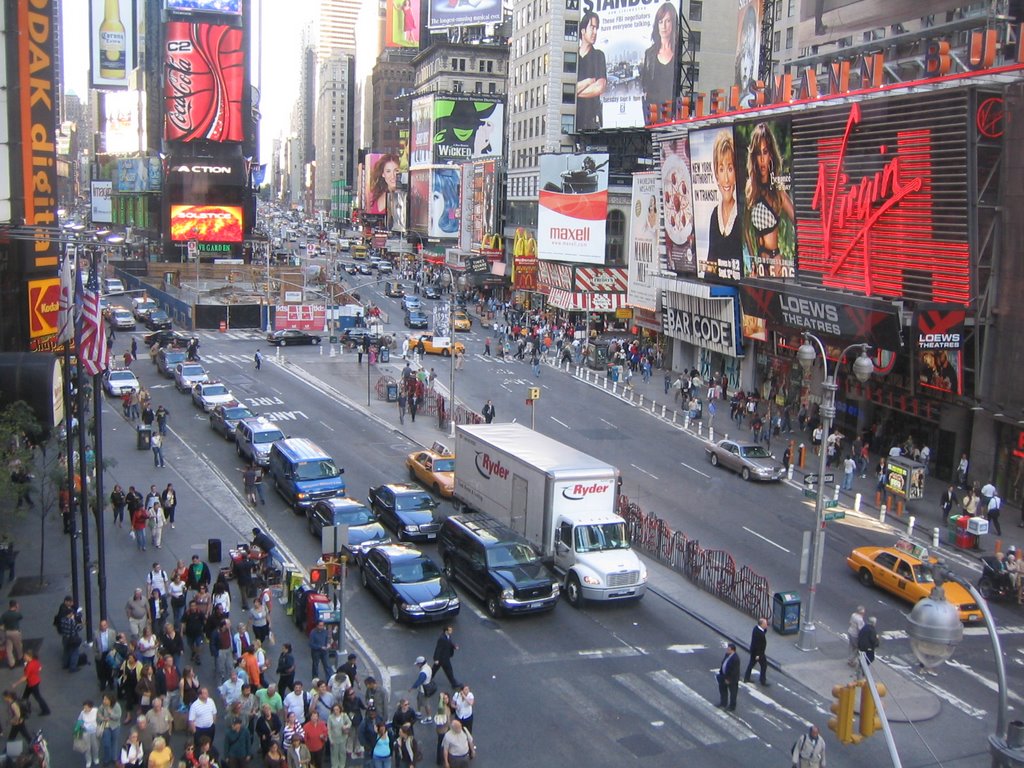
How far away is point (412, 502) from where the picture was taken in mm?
28859

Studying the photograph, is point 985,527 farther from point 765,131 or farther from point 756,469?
point 765,131

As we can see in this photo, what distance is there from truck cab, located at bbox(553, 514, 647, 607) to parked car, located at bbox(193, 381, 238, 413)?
23163 mm

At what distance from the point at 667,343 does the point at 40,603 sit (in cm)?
4428

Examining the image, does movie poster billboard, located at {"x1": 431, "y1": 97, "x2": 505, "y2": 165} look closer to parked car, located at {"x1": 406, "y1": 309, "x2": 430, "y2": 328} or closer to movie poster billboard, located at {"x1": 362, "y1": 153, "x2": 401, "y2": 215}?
movie poster billboard, located at {"x1": 362, "y1": 153, "x2": 401, "y2": 215}

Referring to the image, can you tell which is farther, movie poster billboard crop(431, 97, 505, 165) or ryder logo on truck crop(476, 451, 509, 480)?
movie poster billboard crop(431, 97, 505, 165)

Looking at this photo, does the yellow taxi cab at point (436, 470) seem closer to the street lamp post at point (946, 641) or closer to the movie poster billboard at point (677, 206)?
the street lamp post at point (946, 641)

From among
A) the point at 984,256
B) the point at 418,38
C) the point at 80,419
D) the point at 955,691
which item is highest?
the point at 418,38

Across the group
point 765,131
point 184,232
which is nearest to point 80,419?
point 765,131

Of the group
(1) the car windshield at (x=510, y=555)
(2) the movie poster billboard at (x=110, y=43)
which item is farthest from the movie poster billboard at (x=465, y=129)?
(1) the car windshield at (x=510, y=555)

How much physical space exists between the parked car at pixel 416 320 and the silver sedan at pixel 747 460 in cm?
4145

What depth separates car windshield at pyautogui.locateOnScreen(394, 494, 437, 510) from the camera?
28719mm

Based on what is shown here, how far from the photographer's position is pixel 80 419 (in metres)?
19.4

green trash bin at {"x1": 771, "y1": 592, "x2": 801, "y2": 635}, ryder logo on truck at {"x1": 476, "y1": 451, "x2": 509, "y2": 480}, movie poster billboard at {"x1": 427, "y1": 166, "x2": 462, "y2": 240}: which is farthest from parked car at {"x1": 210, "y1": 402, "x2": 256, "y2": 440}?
movie poster billboard at {"x1": 427, "y1": 166, "x2": 462, "y2": 240}

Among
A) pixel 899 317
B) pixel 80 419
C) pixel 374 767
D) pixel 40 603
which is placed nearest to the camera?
pixel 374 767
